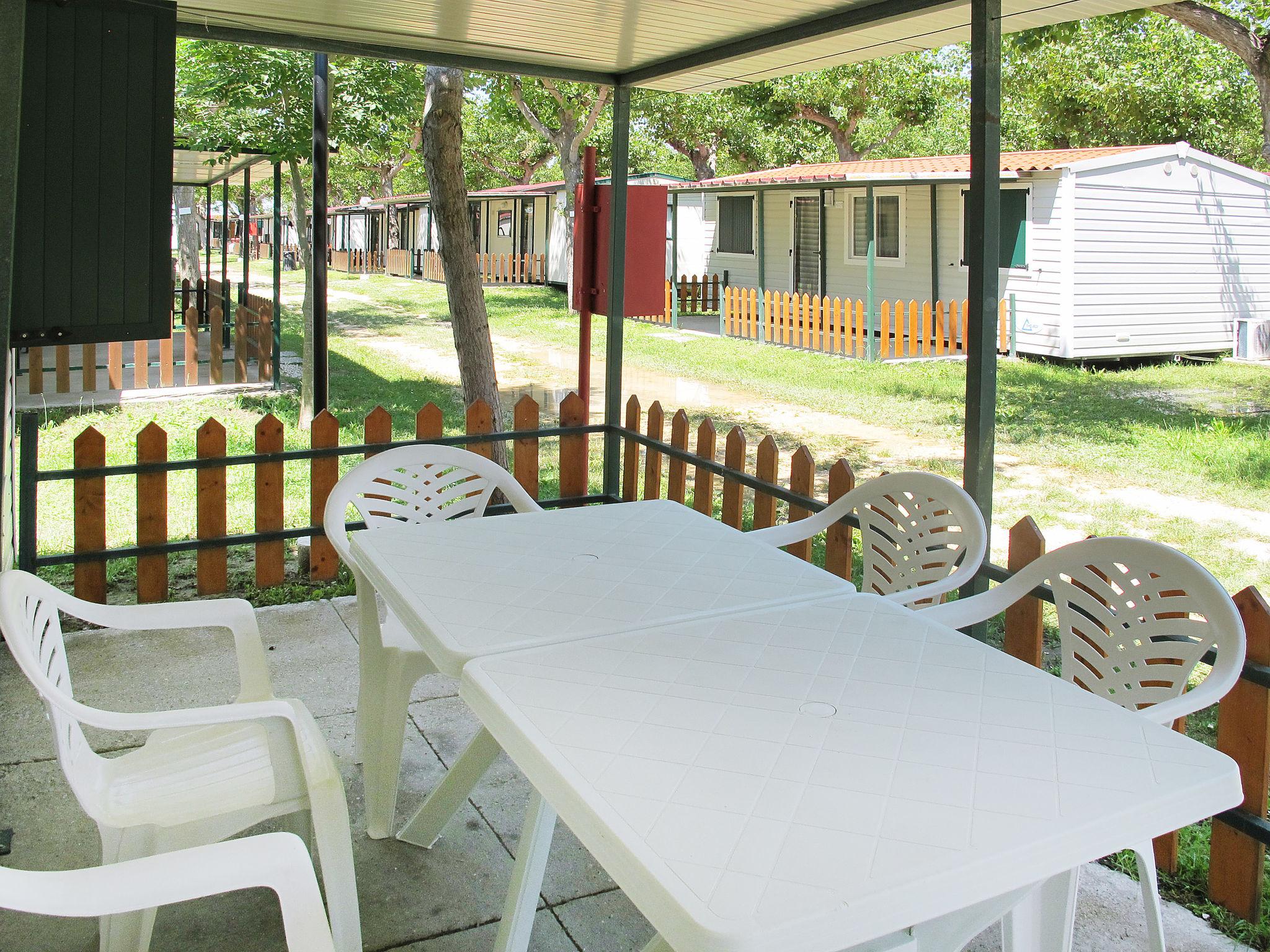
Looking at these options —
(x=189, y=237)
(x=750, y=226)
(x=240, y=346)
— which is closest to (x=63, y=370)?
(x=240, y=346)

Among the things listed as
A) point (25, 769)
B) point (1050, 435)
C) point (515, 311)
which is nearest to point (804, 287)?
point (515, 311)

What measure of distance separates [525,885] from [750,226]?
2315cm

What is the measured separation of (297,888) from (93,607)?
128cm

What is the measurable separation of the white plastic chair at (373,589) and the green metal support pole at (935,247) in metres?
16.0

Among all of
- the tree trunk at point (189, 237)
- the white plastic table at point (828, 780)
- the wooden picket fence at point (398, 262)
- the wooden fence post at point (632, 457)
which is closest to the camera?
the white plastic table at point (828, 780)

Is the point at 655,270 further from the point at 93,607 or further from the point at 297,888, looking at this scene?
the point at 297,888

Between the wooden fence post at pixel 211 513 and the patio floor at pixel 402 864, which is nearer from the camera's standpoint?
the patio floor at pixel 402 864

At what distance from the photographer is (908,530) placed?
3783mm

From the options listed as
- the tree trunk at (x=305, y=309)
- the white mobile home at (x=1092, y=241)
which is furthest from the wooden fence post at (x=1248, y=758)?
the white mobile home at (x=1092, y=241)

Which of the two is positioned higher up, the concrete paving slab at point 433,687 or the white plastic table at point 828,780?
the white plastic table at point 828,780

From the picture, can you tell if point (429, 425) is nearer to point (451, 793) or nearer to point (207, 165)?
point (451, 793)

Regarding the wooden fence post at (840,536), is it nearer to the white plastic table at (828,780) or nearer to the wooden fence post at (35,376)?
the white plastic table at (828,780)

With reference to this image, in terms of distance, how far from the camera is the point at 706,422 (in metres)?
5.67

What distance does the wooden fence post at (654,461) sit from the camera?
239 inches
